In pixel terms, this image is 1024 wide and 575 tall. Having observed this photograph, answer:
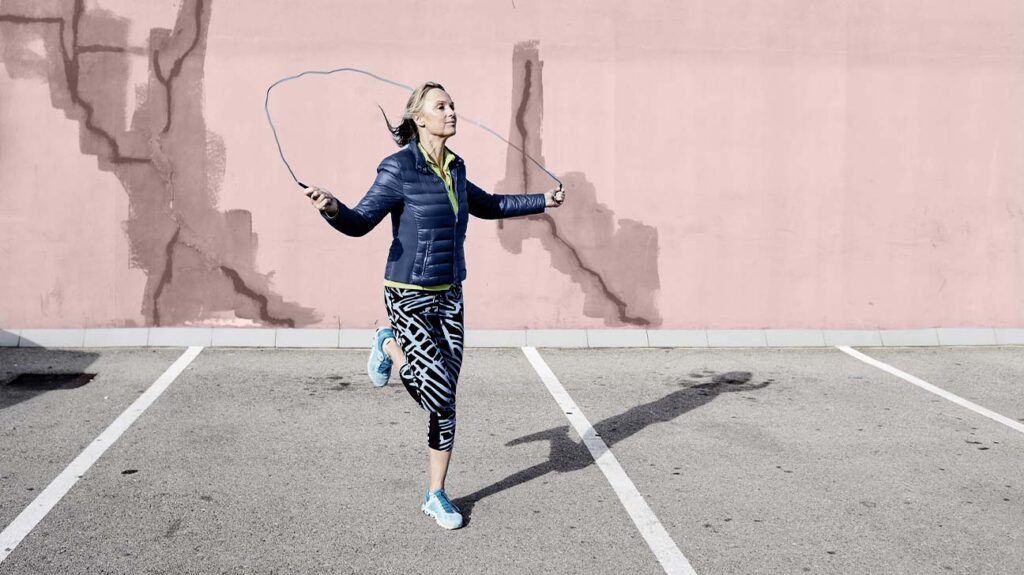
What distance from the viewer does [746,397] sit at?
293 inches

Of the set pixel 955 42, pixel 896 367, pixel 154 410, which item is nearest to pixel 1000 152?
pixel 955 42

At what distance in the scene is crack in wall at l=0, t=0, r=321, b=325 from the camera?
29.5 feet

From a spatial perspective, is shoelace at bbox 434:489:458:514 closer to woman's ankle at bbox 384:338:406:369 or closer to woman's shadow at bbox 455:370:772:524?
woman's shadow at bbox 455:370:772:524

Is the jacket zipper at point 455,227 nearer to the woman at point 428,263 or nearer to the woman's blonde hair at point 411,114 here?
the woman at point 428,263

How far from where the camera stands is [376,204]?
458 cm

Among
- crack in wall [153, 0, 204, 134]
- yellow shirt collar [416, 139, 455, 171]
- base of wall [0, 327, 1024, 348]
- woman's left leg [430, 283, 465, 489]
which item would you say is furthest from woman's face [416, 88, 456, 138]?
crack in wall [153, 0, 204, 134]

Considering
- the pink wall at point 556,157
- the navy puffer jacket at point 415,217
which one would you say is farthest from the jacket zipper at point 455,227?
the pink wall at point 556,157

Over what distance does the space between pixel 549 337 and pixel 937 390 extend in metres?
3.32

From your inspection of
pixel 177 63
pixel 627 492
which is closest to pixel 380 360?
pixel 627 492

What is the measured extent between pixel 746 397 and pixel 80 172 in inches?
239

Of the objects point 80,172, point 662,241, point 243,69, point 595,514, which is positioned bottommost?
point 595,514

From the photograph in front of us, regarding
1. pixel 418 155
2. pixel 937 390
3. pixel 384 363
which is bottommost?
pixel 937 390

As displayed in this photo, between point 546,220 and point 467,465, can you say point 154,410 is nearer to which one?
point 467,465

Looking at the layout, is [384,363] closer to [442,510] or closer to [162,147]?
[442,510]
